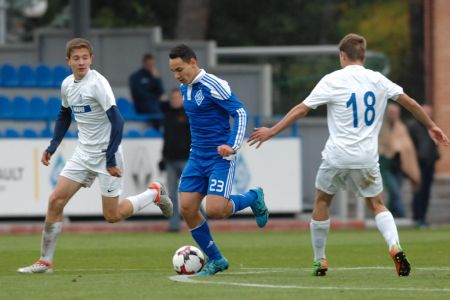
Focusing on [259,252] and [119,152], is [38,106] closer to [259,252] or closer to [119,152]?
[259,252]

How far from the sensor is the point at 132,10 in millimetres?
42750

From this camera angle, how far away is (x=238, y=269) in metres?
14.4

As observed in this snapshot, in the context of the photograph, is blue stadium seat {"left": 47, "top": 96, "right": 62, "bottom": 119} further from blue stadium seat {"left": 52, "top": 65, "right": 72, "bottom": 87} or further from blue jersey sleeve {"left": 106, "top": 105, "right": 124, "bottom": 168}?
blue jersey sleeve {"left": 106, "top": 105, "right": 124, "bottom": 168}

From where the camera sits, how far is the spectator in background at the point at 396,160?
80.8 ft

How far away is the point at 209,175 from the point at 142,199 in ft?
5.23

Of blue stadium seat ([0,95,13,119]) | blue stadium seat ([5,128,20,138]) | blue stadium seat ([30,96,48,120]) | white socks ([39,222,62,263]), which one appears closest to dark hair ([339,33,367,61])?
→ white socks ([39,222,62,263])

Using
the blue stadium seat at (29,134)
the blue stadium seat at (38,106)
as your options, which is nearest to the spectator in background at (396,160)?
the blue stadium seat at (38,106)

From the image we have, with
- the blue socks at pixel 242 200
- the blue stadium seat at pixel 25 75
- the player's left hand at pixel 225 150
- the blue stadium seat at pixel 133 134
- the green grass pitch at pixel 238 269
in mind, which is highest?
the blue stadium seat at pixel 25 75

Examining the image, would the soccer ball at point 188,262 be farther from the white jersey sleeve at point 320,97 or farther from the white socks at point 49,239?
the white jersey sleeve at point 320,97

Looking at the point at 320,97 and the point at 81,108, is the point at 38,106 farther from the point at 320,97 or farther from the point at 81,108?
the point at 320,97

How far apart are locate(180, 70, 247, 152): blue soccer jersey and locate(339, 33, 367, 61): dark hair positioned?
107cm

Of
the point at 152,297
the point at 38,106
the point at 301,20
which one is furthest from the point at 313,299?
the point at 301,20

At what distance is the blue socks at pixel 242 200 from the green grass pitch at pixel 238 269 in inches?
24.6

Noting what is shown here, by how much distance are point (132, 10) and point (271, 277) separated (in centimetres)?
3040
